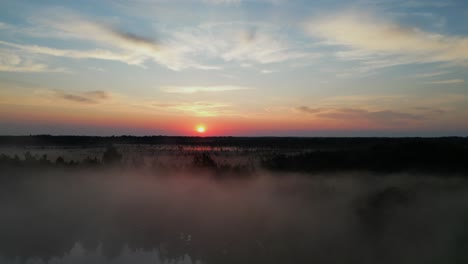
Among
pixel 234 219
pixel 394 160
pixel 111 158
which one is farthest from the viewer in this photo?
pixel 111 158

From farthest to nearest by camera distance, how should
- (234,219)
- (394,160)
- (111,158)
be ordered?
(111,158) → (394,160) → (234,219)

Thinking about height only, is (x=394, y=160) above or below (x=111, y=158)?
above

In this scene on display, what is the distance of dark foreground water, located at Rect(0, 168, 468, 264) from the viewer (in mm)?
13109

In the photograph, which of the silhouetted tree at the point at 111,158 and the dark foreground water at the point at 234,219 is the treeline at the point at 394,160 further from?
the silhouetted tree at the point at 111,158

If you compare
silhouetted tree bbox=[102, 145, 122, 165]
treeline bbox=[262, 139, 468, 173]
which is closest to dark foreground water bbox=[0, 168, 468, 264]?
treeline bbox=[262, 139, 468, 173]

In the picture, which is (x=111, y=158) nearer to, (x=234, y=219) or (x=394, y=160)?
(x=234, y=219)

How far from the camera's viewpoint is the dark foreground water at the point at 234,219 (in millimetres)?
13109

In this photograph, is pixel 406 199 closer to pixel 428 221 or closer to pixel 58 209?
pixel 428 221

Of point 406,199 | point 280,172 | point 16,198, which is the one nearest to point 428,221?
point 406,199


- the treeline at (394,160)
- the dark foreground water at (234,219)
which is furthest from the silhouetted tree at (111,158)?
the treeline at (394,160)

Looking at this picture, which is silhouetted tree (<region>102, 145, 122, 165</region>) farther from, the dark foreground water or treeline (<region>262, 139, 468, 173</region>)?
treeline (<region>262, 139, 468, 173</region>)

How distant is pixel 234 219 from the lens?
56.6 ft

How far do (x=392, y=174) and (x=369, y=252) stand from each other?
10.8 m

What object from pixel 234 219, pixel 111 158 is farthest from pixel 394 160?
pixel 111 158
